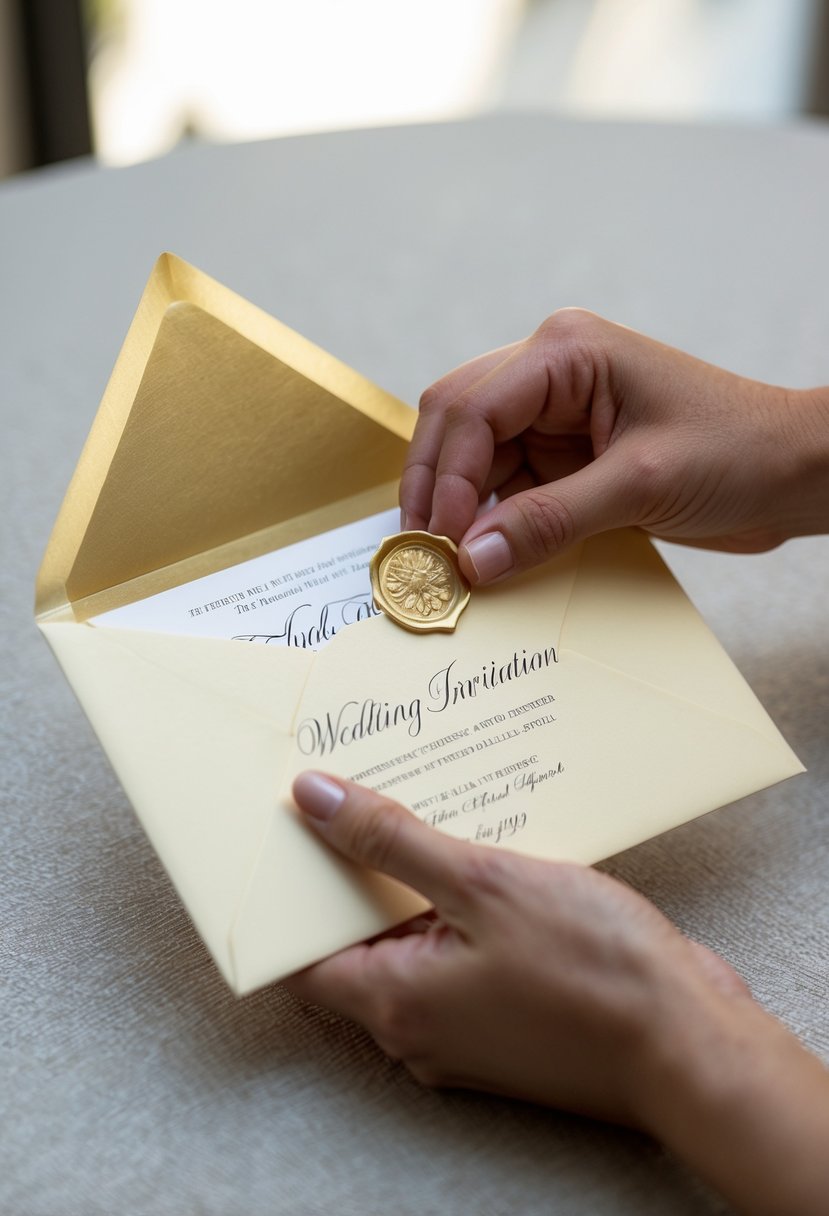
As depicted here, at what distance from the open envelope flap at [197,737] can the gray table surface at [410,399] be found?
0.08 meters

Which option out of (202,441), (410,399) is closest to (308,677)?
(202,441)

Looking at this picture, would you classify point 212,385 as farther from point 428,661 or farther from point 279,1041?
point 279,1041

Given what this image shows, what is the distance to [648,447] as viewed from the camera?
0.69 metres

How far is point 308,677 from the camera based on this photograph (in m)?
0.59

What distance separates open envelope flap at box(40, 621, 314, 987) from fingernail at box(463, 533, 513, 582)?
11 centimetres

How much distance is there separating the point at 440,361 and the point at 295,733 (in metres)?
0.57

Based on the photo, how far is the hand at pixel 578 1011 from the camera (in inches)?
18.9

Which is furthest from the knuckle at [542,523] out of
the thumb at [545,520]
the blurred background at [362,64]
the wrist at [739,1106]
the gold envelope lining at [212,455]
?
the blurred background at [362,64]

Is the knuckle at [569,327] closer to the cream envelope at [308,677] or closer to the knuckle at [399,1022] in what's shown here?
the cream envelope at [308,677]

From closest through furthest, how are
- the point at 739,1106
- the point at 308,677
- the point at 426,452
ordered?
the point at 739,1106
the point at 308,677
the point at 426,452

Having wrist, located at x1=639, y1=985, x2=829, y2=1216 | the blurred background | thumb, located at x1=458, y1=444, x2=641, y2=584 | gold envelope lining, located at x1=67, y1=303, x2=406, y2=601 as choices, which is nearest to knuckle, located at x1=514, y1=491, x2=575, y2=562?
thumb, located at x1=458, y1=444, x2=641, y2=584

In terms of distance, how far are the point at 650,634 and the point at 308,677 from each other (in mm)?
203

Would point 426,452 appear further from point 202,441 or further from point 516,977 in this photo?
point 516,977

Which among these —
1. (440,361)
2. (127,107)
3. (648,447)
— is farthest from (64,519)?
(127,107)
